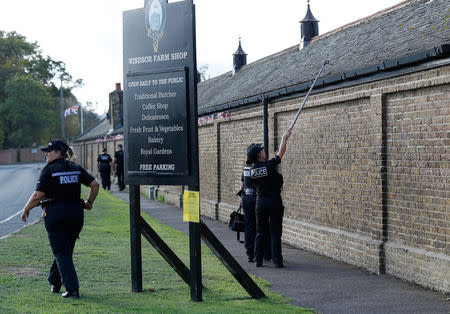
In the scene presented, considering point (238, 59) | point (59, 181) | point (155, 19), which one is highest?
point (238, 59)

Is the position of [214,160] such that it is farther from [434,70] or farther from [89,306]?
[89,306]

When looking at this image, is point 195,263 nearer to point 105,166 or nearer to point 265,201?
point 265,201

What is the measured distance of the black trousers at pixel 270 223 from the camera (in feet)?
32.1

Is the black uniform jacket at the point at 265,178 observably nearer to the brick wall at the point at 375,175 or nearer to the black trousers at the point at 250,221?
the black trousers at the point at 250,221

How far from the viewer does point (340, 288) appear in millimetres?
8180

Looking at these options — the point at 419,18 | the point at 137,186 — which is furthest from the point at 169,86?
the point at 419,18

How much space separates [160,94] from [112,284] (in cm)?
250

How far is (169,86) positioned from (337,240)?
15.7ft

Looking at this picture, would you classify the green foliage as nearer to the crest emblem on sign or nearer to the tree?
the tree

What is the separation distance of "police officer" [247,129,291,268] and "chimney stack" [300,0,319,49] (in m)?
9.51

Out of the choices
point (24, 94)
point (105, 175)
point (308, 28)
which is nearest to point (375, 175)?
point (308, 28)

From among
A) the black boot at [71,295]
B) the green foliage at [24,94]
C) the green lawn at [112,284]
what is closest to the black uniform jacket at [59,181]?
the black boot at [71,295]

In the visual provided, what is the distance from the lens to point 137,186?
25.4 feet

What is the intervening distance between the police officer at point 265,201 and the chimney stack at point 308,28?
374 inches
